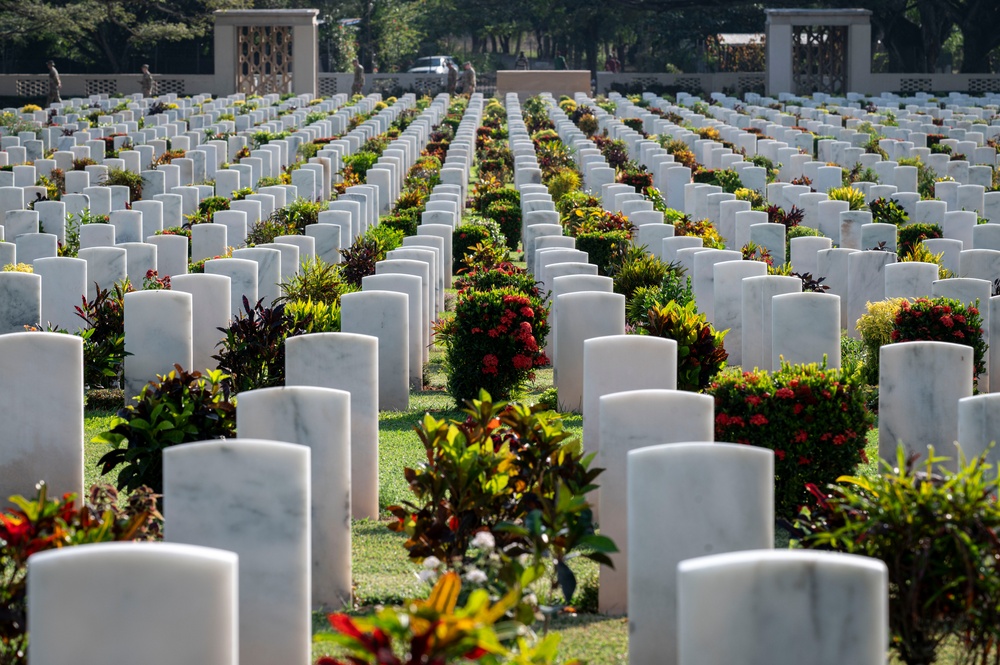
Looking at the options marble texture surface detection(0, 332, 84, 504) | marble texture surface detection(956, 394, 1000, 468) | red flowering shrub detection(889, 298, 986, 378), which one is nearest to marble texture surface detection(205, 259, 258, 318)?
marble texture surface detection(0, 332, 84, 504)

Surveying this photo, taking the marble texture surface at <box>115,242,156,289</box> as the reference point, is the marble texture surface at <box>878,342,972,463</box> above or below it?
below

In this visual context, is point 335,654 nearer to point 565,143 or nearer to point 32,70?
point 565,143

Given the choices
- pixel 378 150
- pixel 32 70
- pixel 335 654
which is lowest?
pixel 335 654

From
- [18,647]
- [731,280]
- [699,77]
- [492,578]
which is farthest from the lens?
[699,77]

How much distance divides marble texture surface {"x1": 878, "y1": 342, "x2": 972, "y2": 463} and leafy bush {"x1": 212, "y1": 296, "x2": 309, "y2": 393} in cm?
379

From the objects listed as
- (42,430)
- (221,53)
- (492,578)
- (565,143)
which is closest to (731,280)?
(42,430)

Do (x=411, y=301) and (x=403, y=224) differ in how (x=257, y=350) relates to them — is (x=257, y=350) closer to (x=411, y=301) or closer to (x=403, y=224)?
(x=411, y=301)

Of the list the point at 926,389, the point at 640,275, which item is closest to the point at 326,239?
the point at 640,275

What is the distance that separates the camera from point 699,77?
4903cm

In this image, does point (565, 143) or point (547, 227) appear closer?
point (547, 227)

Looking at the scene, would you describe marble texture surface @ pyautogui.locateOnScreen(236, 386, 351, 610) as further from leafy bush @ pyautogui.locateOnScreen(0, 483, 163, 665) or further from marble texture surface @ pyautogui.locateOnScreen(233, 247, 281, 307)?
marble texture surface @ pyautogui.locateOnScreen(233, 247, 281, 307)

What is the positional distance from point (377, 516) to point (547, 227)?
7.62 metres

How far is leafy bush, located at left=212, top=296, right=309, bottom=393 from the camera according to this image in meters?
9.07

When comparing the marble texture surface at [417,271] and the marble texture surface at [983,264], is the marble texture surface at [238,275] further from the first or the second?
the marble texture surface at [983,264]
